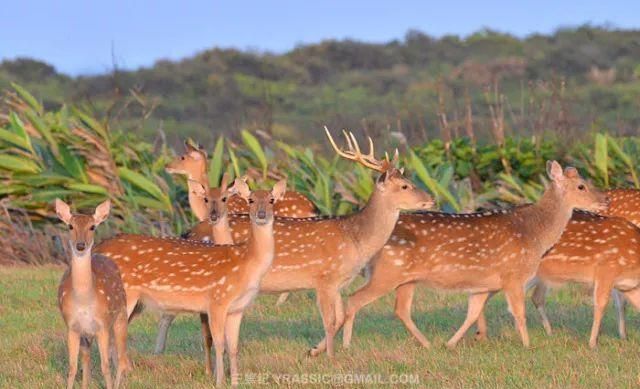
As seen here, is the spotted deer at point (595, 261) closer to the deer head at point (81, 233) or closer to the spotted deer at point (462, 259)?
the spotted deer at point (462, 259)

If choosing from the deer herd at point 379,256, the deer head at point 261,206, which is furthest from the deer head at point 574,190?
the deer head at point 261,206

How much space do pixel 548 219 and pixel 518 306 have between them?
0.79 m

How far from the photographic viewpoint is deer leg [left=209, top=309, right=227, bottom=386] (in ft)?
28.2

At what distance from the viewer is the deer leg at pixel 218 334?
859 centimetres

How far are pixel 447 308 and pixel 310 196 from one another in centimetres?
364

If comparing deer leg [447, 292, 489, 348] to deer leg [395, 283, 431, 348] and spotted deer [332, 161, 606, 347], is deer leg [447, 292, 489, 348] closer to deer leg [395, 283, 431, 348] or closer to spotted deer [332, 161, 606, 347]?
spotted deer [332, 161, 606, 347]

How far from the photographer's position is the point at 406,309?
1044 centimetres

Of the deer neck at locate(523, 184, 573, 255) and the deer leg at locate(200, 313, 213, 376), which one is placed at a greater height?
the deer neck at locate(523, 184, 573, 255)

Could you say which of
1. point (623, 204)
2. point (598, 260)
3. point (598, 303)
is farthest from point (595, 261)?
point (623, 204)

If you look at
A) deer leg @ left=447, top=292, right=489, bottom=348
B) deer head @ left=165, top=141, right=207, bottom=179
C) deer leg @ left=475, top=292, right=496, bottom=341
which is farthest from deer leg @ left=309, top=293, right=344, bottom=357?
deer head @ left=165, top=141, right=207, bottom=179

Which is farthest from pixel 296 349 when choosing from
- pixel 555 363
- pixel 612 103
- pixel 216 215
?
pixel 612 103

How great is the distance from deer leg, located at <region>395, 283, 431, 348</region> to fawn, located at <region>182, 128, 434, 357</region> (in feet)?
1.50

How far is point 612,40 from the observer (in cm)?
4944

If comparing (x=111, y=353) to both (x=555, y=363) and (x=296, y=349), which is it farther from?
(x=555, y=363)
